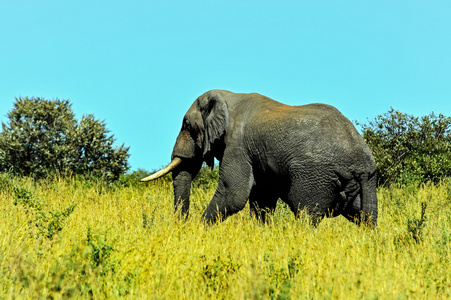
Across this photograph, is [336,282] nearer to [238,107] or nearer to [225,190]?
[225,190]

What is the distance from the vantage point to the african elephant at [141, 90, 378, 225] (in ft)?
25.1

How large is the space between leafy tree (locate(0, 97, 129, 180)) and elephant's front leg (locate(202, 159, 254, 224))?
8145mm

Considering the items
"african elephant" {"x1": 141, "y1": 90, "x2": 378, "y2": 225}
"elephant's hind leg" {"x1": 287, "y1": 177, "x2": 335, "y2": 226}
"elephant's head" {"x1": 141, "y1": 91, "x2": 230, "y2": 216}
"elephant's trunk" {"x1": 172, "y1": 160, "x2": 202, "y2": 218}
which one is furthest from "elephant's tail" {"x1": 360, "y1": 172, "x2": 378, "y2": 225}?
"elephant's trunk" {"x1": 172, "y1": 160, "x2": 202, "y2": 218}

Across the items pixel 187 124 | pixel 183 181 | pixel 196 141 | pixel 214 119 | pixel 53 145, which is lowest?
pixel 183 181

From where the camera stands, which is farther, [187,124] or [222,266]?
[187,124]

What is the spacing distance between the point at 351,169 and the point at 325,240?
1.19 meters

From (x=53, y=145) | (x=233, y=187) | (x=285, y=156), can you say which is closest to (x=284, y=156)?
(x=285, y=156)

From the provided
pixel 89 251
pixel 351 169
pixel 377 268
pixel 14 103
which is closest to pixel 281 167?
pixel 351 169

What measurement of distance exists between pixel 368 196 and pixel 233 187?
7.23 feet

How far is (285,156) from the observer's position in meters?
7.84

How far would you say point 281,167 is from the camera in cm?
797

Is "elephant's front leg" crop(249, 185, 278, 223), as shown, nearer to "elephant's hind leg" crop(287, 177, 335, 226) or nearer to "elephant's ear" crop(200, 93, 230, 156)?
"elephant's ear" crop(200, 93, 230, 156)

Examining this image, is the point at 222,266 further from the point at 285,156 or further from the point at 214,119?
the point at 214,119

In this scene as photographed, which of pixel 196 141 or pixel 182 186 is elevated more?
pixel 196 141
